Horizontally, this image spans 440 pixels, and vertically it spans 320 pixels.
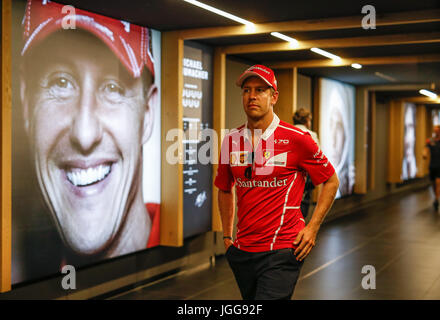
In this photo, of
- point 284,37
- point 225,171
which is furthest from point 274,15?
point 225,171

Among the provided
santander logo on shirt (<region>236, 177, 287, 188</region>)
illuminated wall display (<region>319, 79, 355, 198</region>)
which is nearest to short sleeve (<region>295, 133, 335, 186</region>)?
santander logo on shirt (<region>236, 177, 287, 188</region>)

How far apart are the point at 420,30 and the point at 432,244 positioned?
129 inches

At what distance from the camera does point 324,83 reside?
1052 centimetres

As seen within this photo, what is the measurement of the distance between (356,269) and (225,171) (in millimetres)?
4325

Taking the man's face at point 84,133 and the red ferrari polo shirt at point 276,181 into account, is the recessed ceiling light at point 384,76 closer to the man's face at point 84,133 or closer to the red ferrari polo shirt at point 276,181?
the man's face at point 84,133

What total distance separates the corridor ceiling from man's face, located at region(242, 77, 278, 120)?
2.29 metres

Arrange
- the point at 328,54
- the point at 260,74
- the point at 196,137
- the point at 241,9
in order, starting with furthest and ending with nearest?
the point at 328,54 → the point at 196,137 → the point at 241,9 → the point at 260,74

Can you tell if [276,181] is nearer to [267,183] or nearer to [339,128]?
[267,183]

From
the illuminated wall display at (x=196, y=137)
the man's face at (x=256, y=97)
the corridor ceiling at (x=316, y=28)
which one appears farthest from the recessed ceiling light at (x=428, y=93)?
the man's face at (x=256, y=97)

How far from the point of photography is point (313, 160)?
9.04ft

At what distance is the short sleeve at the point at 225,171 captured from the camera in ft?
9.66

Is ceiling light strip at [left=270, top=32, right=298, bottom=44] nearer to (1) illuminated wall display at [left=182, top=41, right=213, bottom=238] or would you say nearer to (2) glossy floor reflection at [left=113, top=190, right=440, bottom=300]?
(1) illuminated wall display at [left=182, top=41, right=213, bottom=238]

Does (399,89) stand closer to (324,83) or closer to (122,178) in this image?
(324,83)

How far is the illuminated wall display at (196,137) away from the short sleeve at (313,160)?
154 inches
